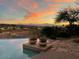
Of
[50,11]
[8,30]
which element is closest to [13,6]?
[8,30]

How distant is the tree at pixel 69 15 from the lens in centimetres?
1434

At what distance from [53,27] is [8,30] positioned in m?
3.95

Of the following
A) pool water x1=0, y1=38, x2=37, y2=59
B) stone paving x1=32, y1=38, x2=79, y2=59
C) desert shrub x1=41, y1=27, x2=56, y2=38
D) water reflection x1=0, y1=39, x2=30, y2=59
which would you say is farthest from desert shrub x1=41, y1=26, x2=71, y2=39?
stone paving x1=32, y1=38, x2=79, y2=59

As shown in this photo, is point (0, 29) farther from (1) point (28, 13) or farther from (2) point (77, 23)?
(2) point (77, 23)

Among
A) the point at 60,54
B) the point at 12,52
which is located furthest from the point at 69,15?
the point at 60,54

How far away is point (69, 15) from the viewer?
572 inches

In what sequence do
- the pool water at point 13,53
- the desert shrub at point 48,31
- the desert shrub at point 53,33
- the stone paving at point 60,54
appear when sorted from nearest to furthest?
1. the stone paving at point 60,54
2. the pool water at point 13,53
3. the desert shrub at point 53,33
4. the desert shrub at point 48,31

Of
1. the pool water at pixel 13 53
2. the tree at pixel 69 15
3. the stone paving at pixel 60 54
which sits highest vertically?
the tree at pixel 69 15

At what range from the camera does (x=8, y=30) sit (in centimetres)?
1355

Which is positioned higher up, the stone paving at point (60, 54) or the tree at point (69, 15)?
the tree at point (69, 15)

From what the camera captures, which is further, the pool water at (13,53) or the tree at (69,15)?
the tree at (69,15)

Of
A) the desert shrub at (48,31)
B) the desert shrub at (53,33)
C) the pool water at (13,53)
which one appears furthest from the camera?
the desert shrub at (48,31)

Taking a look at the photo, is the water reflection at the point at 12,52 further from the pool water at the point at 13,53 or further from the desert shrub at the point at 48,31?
the desert shrub at the point at 48,31

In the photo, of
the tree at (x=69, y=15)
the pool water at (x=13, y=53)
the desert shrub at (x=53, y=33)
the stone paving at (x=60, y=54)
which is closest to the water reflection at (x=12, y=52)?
the pool water at (x=13, y=53)
